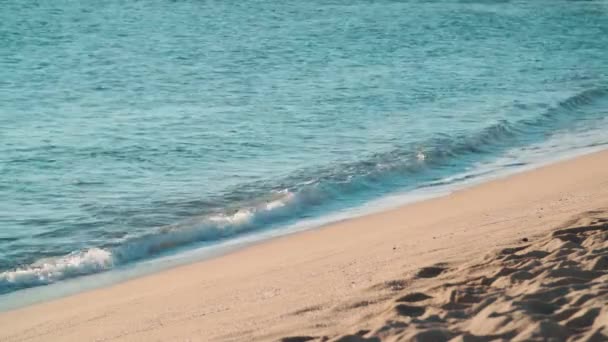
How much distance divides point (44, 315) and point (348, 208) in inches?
163

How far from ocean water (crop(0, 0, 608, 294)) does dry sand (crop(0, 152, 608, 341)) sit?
125 centimetres

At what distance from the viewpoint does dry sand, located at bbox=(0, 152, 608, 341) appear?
4.88 metres

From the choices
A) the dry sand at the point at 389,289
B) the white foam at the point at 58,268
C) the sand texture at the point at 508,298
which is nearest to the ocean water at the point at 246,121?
the white foam at the point at 58,268

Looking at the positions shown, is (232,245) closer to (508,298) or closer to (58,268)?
(58,268)

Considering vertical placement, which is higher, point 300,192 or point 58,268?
point 58,268

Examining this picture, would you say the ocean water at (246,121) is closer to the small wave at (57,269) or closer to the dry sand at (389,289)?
the small wave at (57,269)

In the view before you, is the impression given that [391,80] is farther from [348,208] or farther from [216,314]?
[216,314]

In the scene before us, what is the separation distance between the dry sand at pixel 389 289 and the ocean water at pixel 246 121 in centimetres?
125

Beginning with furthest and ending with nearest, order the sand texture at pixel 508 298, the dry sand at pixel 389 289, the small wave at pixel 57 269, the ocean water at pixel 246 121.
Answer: the ocean water at pixel 246 121 → the small wave at pixel 57 269 → the dry sand at pixel 389 289 → the sand texture at pixel 508 298

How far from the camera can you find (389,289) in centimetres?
566

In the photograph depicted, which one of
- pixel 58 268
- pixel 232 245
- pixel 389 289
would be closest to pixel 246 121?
pixel 232 245

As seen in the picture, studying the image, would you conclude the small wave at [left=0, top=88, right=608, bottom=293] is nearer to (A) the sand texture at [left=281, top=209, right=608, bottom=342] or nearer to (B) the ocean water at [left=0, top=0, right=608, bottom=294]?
(B) the ocean water at [left=0, top=0, right=608, bottom=294]

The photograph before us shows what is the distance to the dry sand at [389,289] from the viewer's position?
488 centimetres

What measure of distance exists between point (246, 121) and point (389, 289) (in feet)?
30.3
